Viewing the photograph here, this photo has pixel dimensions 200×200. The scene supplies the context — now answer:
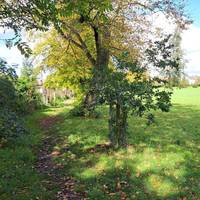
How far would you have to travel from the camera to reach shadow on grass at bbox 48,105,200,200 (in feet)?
38.0

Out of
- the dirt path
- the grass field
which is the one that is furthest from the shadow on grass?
the dirt path

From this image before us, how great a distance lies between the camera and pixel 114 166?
13.7 meters

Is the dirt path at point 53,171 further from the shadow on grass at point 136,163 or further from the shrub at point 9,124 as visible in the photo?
the shrub at point 9,124

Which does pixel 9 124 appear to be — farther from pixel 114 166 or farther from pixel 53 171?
pixel 114 166

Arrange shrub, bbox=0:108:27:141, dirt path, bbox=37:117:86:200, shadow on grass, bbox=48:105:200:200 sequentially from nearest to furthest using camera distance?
1. shrub, bbox=0:108:27:141
2. dirt path, bbox=37:117:86:200
3. shadow on grass, bbox=48:105:200:200

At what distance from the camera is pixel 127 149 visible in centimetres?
1572

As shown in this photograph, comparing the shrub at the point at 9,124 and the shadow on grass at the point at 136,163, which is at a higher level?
the shrub at the point at 9,124

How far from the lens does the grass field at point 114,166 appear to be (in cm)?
1150

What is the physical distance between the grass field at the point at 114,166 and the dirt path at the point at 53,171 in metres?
0.21

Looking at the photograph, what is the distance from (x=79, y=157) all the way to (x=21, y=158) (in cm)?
209

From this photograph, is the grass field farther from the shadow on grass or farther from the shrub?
the shrub

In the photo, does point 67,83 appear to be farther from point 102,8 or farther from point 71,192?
point 102,8

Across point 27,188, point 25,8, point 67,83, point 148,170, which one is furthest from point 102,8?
point 67,83

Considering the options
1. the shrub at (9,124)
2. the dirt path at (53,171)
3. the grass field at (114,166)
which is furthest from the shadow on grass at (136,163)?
the shrub at (9,124)
